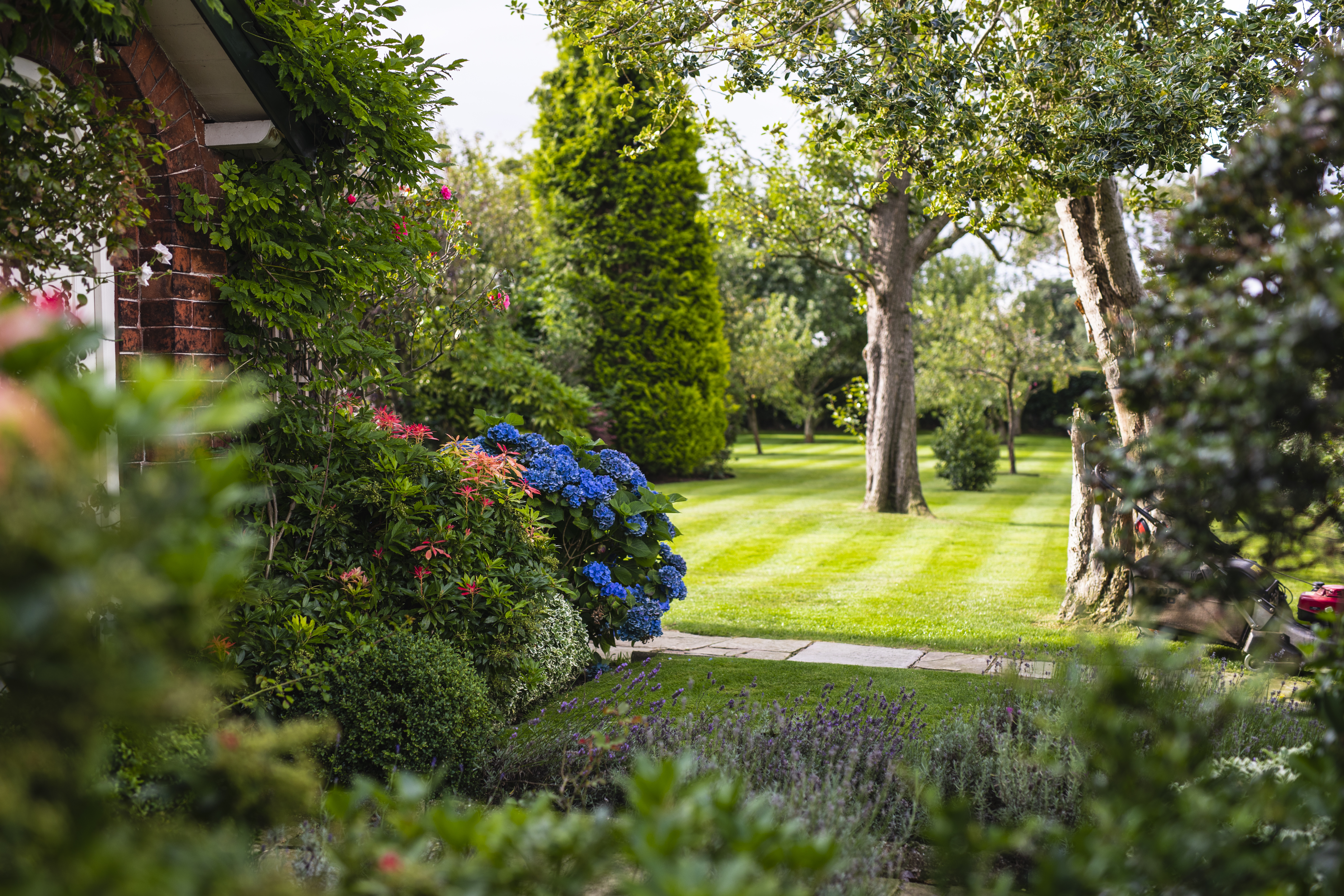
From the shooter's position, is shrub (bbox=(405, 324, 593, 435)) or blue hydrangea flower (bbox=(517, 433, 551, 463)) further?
shrub (bbox=(405, 324, 593, 435))

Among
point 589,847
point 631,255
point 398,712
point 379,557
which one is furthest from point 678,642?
point 631,255

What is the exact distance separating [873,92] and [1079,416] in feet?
9.70

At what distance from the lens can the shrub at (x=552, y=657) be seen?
4254 millimetres

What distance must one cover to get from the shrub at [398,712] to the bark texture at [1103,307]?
4522 millimetres

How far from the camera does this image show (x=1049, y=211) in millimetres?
7934

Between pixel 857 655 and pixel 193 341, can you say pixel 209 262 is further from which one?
pixel 857 655

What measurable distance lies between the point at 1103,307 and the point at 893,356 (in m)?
7.43

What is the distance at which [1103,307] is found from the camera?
652cm

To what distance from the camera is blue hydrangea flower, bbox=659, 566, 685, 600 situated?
557cm

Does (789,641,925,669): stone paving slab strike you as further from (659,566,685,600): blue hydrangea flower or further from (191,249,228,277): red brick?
(191,249,228,277): red brick

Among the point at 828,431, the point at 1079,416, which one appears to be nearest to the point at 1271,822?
the point at 1079,416

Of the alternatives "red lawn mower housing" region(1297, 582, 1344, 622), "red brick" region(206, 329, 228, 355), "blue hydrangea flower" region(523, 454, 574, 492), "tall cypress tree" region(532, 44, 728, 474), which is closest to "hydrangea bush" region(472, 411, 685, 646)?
"blue hydrangea flower" region(523, 454, 574, 492)

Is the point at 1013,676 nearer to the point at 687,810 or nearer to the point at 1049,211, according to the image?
the point at 687,810

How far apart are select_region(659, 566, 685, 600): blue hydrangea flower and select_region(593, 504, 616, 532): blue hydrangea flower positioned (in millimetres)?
524
